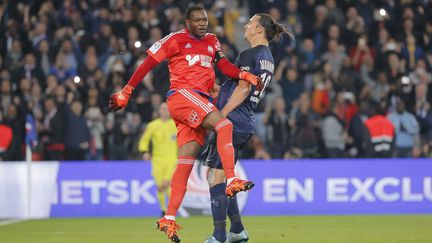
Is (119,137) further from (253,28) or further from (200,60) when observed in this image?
(200,60)

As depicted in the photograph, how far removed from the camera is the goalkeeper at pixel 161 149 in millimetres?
16891

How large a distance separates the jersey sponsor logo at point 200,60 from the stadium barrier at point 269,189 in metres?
7.68

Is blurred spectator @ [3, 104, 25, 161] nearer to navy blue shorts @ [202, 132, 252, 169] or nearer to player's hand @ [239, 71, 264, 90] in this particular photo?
navy blue shorts @ [202, 132, 252, 169]

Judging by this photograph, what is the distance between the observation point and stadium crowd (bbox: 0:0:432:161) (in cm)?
1866

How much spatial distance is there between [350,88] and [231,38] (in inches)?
123

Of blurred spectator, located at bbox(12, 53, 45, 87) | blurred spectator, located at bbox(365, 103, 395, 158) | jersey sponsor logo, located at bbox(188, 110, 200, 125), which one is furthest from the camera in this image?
blurred spectator, located at bbox(12, 53, 45, 87)

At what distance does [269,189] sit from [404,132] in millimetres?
3254

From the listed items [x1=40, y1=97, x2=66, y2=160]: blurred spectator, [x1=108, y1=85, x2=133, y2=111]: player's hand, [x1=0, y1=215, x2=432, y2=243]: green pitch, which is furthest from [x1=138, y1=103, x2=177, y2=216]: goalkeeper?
[x1=108, y1=85, x2=133, y2=111]: player's hand

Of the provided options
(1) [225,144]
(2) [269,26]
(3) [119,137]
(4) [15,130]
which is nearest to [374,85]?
(3) [119,137]

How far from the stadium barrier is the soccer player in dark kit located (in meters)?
7.40

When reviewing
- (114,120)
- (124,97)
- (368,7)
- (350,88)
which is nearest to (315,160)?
(350,88)

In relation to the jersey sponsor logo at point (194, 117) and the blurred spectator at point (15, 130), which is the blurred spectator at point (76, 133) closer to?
the blurred spectator at point (15, 130)

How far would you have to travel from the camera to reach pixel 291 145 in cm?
1894

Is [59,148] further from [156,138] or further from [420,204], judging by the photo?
[420,204]
